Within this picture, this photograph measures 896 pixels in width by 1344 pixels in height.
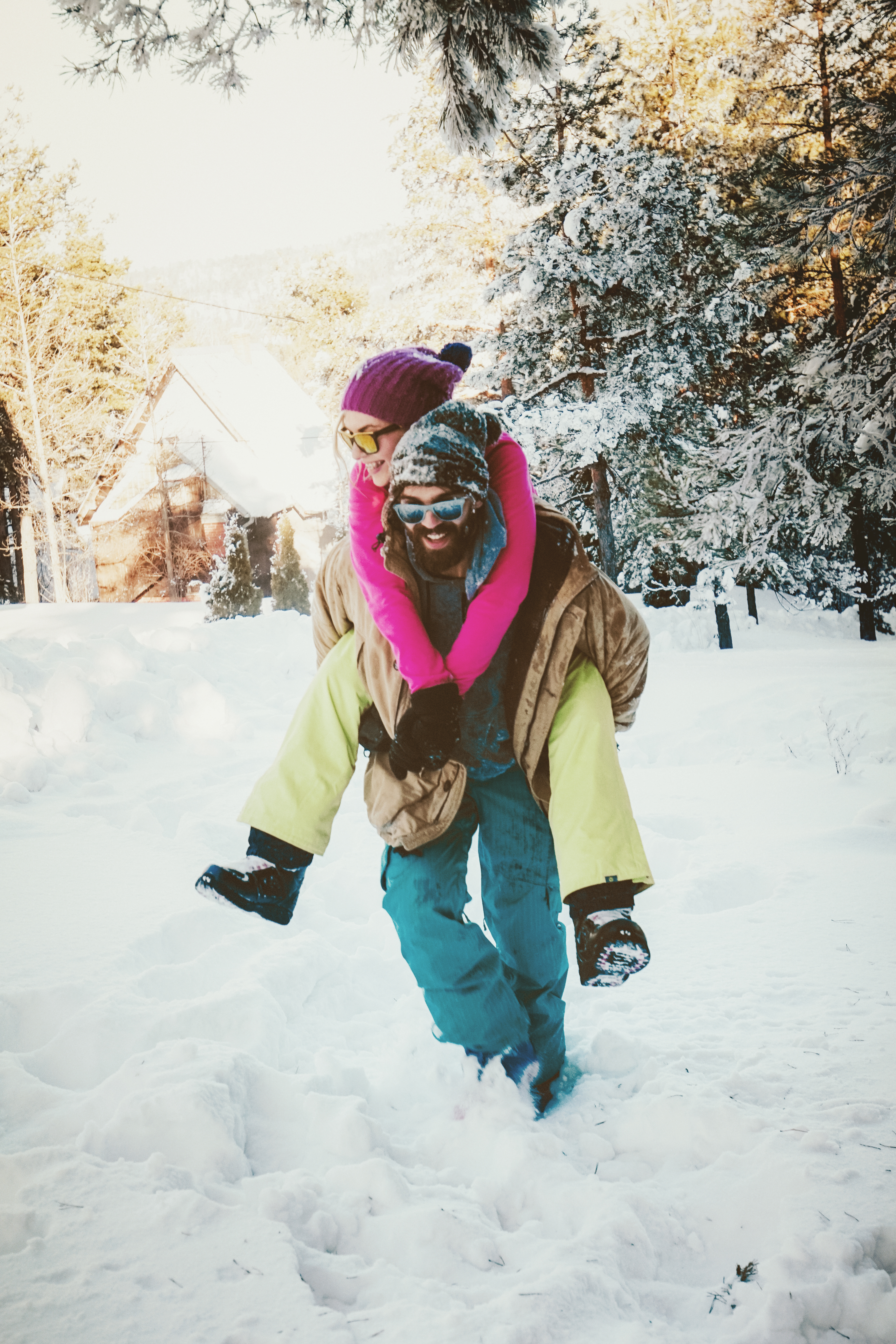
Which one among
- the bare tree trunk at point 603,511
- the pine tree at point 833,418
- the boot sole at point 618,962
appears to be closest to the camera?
the boot sole at point 618,962

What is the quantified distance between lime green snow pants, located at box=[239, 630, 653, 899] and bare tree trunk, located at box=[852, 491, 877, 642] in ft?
40.3

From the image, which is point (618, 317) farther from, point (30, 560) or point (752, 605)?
point (30, 560)

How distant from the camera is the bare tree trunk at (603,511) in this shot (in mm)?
13586

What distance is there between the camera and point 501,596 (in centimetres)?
203

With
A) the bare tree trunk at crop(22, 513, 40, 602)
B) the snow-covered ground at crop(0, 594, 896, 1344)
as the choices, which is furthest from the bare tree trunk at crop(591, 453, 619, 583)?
the bare tree trunk at crop(22, 513, 40, 602)

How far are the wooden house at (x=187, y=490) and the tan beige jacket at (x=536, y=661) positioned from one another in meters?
22.2

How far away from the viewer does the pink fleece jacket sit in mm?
2027

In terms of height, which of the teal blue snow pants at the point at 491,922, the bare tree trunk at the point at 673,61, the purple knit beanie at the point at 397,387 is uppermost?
the bare tree trunk at the point at 673,61

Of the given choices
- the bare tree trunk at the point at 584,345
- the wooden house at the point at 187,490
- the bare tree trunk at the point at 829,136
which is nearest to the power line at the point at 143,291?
the wooden house at the point at 187,490

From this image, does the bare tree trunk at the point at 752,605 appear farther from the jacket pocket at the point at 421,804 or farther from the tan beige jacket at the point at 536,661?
the jacket pocket at the point at 421,804

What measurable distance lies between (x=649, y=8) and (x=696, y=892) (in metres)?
17.5

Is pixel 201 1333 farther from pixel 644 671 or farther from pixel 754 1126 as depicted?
pixel 644 671

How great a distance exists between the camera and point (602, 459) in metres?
13.6

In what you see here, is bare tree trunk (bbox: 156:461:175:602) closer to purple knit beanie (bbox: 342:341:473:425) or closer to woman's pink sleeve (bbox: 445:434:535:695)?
purple knit beanie (bbox: 342:341:473:425)
